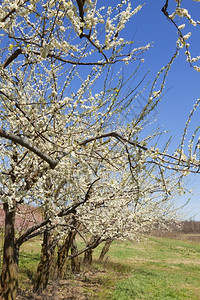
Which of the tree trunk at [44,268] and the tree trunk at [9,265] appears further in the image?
the tree trunk at [44,268]

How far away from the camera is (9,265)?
6344 millimetres

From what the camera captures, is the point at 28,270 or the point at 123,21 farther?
the point at 28,270

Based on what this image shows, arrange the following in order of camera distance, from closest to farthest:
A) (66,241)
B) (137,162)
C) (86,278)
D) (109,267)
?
(137,162)
(66,241)
(86,278)
(109,267)

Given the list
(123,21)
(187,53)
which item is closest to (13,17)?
(123,21)

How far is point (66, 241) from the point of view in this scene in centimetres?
1124

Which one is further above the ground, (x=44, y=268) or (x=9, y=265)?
(x=9, y=265)

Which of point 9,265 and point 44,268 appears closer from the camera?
point 9,265

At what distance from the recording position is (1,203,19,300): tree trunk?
6184mm

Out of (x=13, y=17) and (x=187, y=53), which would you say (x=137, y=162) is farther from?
(x=13, y=17)

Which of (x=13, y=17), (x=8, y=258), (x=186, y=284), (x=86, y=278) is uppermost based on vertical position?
(x=13, y=17)

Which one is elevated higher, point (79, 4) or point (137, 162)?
point (79, 4)

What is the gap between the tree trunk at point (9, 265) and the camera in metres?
6.18

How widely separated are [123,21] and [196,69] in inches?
42.3

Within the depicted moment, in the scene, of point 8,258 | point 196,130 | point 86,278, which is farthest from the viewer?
point 86,278
